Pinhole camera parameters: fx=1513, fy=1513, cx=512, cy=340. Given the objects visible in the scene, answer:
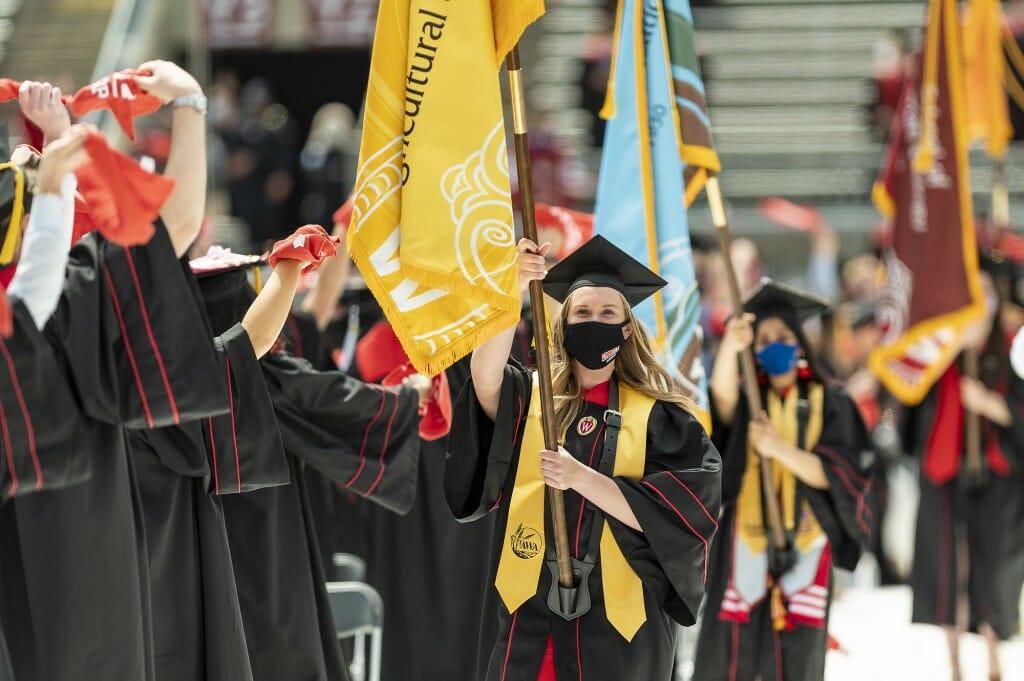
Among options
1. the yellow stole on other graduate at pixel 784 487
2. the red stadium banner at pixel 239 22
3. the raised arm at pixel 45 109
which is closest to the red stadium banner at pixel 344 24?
the red stadium banner at pixel 239 22

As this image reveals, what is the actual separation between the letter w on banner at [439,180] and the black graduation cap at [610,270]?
313 millimetres

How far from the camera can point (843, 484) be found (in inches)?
263

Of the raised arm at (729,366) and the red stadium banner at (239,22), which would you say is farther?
the red stadium banner at (239,22)

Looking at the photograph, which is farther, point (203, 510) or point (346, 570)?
point (346, 570)

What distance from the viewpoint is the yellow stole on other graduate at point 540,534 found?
464cm

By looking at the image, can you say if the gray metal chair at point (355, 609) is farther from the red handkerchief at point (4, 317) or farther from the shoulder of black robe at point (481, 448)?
the red handkerchief at point (4, 317)

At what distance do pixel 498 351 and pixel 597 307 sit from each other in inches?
14.5

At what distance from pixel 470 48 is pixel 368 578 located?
3438 mm

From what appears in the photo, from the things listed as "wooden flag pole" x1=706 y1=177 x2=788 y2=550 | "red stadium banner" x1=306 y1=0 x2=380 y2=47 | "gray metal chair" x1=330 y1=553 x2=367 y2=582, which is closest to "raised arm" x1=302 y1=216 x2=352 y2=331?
"gray metal chair" x1=330 y1=553 x2=367 y2=582

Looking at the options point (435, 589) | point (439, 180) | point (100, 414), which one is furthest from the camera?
point (435, 589)

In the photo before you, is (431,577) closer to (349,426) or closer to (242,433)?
(349,426)

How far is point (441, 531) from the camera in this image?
711 centimetres

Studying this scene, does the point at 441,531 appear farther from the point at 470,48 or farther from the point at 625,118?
the point at 470,48

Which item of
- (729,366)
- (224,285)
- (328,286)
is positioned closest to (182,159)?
(224,285)
